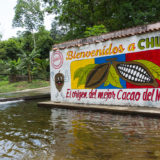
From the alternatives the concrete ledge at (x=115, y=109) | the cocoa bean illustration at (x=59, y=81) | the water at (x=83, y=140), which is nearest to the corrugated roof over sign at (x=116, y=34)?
the cocoa bean illustration at (x=59, y=81)

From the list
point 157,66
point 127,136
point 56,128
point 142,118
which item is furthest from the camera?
point 157,66

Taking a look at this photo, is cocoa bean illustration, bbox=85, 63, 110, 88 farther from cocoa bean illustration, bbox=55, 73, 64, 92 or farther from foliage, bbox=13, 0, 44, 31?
foliage, bbox=13, 0, 44, 31

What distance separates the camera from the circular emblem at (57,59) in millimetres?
11977

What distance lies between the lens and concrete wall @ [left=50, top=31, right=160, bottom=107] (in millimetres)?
8516

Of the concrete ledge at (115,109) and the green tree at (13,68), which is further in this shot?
the green tree at (13,68)

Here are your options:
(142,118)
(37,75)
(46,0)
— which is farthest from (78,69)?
(46,0)

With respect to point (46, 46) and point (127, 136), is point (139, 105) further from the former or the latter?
point (46, 46)

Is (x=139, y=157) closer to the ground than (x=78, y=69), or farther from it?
closer to the ground

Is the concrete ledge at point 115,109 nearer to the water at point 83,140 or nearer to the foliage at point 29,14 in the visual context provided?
the water at point 83,140

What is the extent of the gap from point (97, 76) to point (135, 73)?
203 centimetres

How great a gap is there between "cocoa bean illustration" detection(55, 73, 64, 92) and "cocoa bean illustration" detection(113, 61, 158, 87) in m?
3.53

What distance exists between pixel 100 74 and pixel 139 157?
21.4 ft

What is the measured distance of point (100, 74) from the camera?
33.4 feet

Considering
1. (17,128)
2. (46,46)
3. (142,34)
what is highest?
(46,46)
